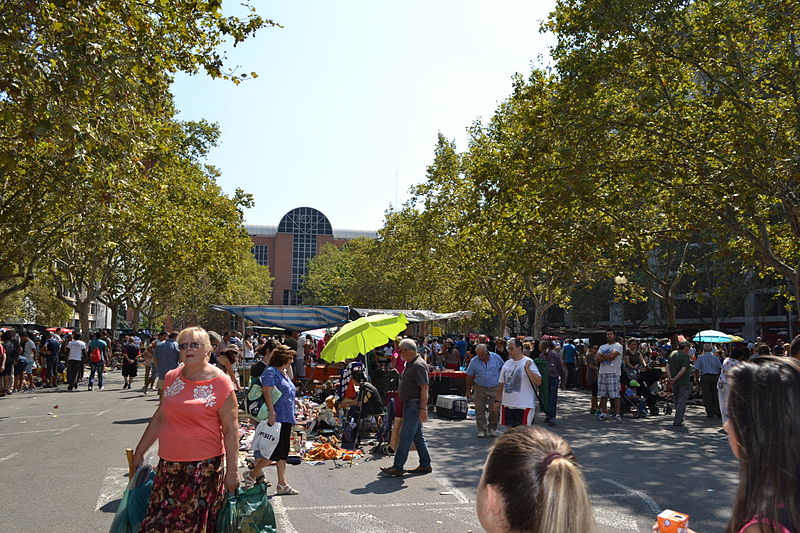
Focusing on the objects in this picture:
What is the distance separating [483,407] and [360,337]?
284 centimetres

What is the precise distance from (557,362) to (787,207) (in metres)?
6.45

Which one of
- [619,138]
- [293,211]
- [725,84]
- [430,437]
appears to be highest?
[293,211]

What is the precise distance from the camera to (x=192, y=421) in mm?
4598

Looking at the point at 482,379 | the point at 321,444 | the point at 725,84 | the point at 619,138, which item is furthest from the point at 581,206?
the point at 321,444

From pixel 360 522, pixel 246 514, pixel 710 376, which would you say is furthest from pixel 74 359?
pixel 246 514

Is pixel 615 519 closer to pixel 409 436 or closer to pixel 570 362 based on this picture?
pixel 409 436

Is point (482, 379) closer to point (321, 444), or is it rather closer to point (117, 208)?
point (321, 444)

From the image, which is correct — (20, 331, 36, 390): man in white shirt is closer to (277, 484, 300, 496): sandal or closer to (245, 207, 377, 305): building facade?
(277, 484, 300, 496): sandal

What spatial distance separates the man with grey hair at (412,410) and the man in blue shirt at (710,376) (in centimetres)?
919

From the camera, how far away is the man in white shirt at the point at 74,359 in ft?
70.6

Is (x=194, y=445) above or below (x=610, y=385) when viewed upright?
above

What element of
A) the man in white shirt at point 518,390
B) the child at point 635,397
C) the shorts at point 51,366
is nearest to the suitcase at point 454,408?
the child at point 635,397

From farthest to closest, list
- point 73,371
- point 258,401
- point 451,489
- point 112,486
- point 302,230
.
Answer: point 302,230 < point 73,371 < point 451,489 < point 112,486 < point 258,401

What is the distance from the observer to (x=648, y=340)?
3788 cm
